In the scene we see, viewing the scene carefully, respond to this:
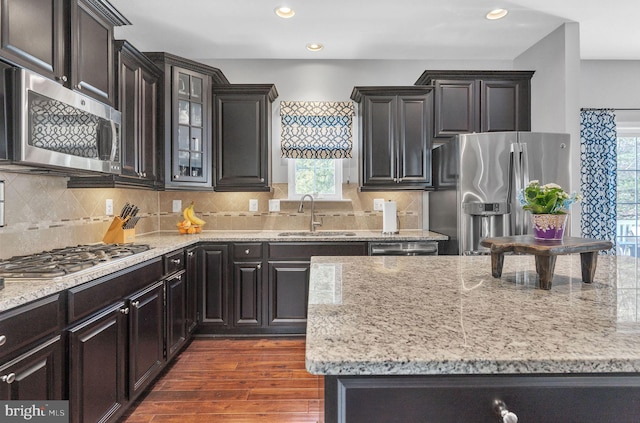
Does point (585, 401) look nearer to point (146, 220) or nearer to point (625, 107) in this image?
point (146, 220)

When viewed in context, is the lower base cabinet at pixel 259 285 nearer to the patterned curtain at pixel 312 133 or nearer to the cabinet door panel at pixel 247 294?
the cabinet door panel at pixel 247 294

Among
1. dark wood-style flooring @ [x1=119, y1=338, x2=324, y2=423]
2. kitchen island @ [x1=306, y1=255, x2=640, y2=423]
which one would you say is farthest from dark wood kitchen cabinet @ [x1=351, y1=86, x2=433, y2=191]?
kitchen island @ [x1=306, y1=255, x2=640, y2=423]

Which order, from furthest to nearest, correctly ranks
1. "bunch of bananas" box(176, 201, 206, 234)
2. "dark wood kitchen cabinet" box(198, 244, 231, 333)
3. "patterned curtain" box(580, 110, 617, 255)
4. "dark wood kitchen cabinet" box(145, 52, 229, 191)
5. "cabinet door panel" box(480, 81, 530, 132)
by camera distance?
"patterned curtain" box(580, 110, 617, 255) → "cabinet door panel" box(480, 81, 530, 132) → "bunch of bananas" box(176, 201, 206, 234) → "dark wood kitchen cabinet" box(198, 244, 231, 333) → "dark wood kitchen cabinet" box(145, 52, 229, 191)

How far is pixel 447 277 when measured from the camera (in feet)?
4.91

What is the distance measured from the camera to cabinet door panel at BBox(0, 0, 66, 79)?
1.57 meters

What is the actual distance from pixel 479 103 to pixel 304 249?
2.22 metres

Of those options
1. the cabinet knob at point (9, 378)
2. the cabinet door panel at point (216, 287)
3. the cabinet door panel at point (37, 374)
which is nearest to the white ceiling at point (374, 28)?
the cabinet door panel at point (216, 287)

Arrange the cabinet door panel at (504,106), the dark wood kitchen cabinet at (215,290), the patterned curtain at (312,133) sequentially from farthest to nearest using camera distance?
the patterned curtain at (312,133) → the cabinet door panel at (504,106) → the dark wood kitchen cabinet at (215,290)

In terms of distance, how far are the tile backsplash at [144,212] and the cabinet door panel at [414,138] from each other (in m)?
0.40

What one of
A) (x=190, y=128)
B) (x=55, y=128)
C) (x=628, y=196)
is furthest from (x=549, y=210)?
(x=628, y=196)

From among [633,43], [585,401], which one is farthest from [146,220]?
[633,43]

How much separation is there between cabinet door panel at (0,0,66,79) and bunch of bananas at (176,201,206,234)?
185cm

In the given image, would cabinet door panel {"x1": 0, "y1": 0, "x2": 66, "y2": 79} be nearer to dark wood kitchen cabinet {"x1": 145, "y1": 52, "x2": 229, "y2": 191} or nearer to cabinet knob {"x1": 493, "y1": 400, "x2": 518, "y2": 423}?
dark wood kitchen cabinet {"x1": 145, "y1": 52, "x2": 229, "y2": 191}

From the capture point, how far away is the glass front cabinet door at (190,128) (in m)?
3.28
